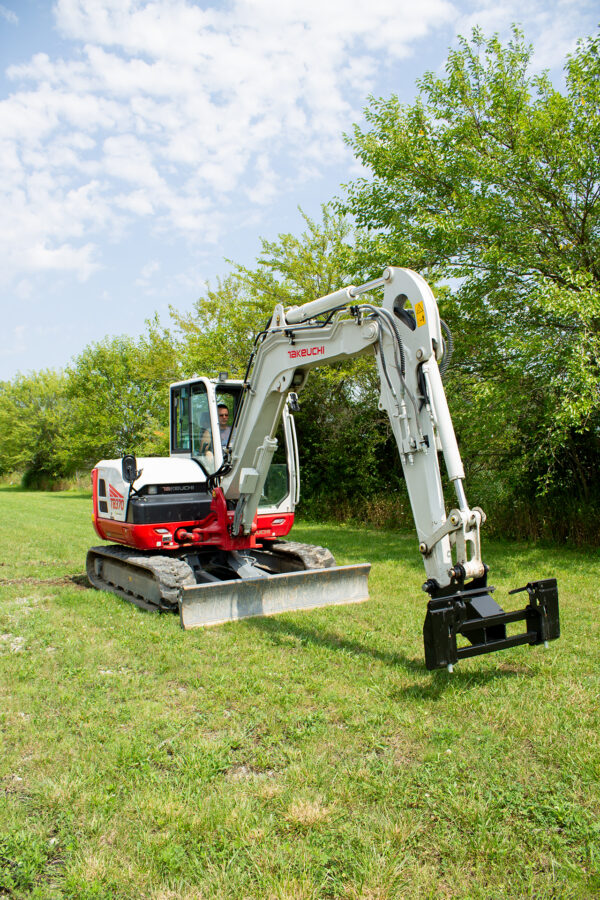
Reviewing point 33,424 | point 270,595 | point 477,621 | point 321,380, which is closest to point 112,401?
point 33,424

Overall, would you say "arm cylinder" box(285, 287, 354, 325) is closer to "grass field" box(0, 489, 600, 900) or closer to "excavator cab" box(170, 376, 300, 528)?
"excavator cab" box(170, 376, 300, 528)

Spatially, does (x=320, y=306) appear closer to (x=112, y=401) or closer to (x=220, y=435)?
(x=220, y=435)

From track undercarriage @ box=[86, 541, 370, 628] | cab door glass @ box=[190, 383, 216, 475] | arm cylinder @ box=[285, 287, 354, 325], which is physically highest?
arm cylinder @ box=[285, 287, 354, 325]

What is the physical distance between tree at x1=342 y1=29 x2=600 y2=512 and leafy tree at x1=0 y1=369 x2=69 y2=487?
3609cm

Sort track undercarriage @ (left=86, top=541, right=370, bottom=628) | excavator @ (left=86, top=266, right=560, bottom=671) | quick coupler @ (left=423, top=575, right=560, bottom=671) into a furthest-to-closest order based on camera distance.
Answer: track undercarriage @ (left=86, top=541, right=370, bottom=628) → excavator @ (left=86, top=266, right=560, bottom=671) → quick coupler @ (left=423, top=575, right=560, bottom=671)

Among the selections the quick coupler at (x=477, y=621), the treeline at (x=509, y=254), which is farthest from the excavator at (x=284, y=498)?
the treeline at (x=509, y=254)

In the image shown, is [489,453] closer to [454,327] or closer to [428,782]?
[454,327]

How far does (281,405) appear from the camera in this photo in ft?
22.1

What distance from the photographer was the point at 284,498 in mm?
7980

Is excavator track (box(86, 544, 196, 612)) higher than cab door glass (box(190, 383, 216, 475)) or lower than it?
lower

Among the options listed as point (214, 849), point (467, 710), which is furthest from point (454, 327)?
point (214, 849)

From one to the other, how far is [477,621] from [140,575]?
4.13 metres

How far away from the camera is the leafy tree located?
4466cm

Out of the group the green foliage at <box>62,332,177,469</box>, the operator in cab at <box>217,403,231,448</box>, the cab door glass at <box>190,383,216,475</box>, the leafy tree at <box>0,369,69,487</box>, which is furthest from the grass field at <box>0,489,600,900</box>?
the leafy tree at <box>0,369,69,487</box>
